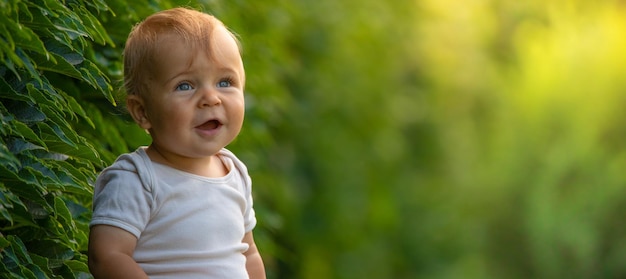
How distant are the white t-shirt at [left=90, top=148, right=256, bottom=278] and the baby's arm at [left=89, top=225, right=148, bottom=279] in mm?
17

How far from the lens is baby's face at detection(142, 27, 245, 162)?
2.29 metres

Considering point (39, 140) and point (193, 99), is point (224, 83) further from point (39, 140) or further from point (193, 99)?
point (39, 140)

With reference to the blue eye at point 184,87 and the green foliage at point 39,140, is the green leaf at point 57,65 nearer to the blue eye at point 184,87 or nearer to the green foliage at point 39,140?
the green foliage at point 39,140

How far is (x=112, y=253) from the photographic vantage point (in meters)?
2.14

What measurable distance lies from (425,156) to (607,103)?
2058 millimetres

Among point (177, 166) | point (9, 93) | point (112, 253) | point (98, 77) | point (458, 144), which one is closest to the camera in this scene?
point (112, 253)

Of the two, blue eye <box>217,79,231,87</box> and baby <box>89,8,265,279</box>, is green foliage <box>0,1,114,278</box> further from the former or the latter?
blue eye <box>217,79,231,87</box>

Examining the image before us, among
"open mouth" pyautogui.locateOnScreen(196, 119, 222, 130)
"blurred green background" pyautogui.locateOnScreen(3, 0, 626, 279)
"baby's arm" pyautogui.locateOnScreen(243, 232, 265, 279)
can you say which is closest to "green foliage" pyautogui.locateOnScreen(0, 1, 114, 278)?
"open mouth" pyautogui.locateOnScreen(196, 119, 222, 130)

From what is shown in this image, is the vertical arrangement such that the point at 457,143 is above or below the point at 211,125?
below

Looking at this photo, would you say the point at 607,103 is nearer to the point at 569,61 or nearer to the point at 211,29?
the point at 569,61

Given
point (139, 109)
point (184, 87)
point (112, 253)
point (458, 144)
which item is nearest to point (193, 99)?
point (184, 87)

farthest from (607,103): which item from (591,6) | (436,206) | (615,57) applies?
(436,206)

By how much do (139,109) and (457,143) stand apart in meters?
7.96

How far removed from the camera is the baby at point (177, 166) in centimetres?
221
